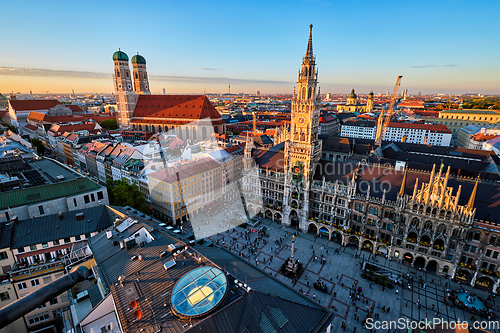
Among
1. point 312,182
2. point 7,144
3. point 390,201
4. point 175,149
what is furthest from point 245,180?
point 7,144

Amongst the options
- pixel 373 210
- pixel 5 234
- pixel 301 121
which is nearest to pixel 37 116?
pixel 5 234

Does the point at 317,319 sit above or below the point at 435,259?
above

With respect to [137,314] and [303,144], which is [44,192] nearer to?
[137,314]

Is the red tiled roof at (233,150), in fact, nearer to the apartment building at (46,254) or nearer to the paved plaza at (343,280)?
the paved plaza at (343,280)

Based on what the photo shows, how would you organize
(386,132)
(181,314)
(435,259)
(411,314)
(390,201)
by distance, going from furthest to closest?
(386,132) → (390,201) → (435,259) → (411,314) → (181,314)

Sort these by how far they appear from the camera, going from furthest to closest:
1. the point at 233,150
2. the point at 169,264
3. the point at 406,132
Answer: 1. the point at 406,132
2. the point at 233,150
3. the point at 169,264

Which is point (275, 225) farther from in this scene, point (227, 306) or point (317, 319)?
point (227, 306)

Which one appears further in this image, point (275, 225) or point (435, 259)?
point (275, 225)
